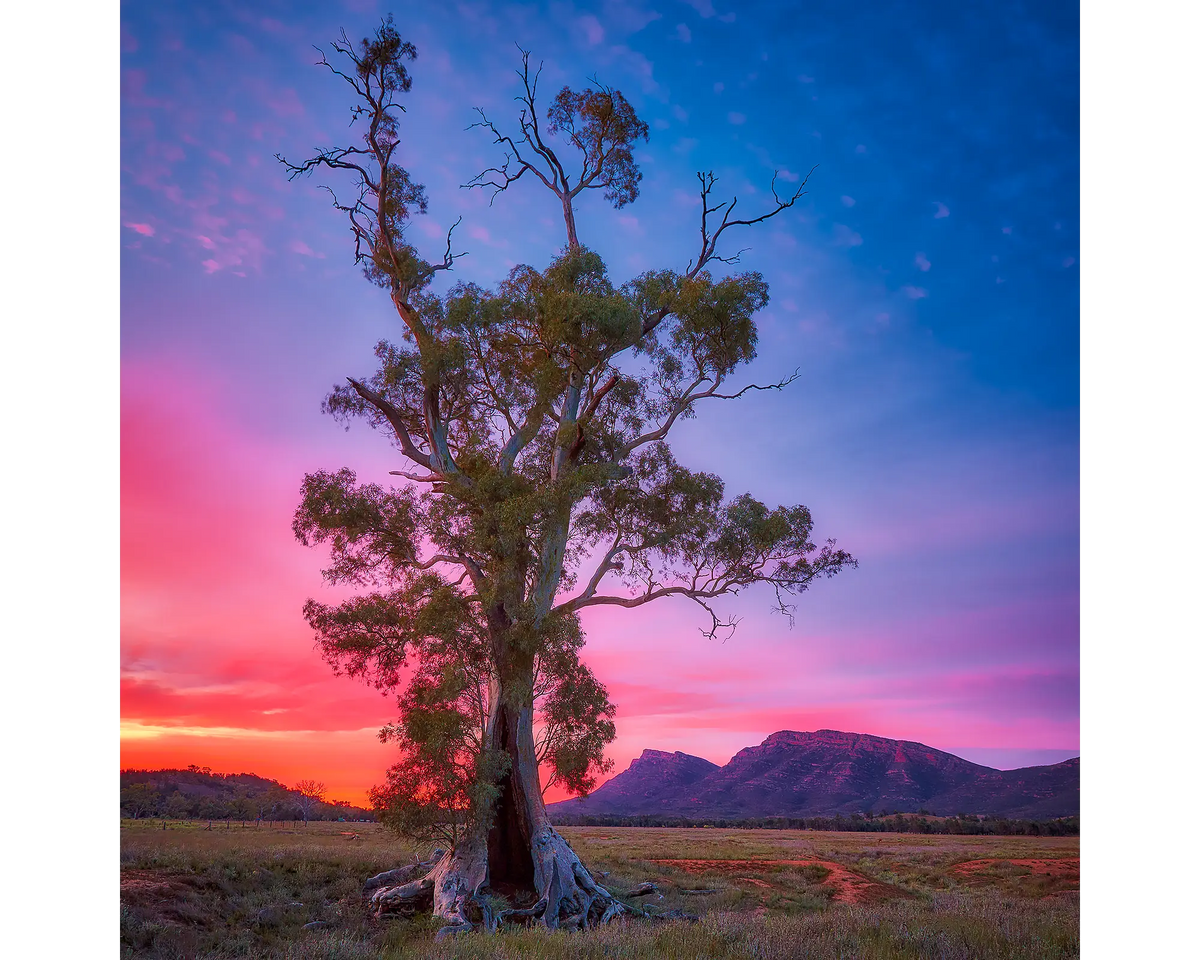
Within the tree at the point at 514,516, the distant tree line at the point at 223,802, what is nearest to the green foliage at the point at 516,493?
the tree at the point at 514,516

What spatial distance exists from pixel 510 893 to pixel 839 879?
1470 cm

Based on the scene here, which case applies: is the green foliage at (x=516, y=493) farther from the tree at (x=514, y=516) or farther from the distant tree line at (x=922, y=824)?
the distant tree line at (x=922, y=824)

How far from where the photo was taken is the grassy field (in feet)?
39.2

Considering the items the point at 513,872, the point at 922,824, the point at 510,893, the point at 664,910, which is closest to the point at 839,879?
the point at 664,910

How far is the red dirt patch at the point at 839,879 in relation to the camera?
79.2 feet

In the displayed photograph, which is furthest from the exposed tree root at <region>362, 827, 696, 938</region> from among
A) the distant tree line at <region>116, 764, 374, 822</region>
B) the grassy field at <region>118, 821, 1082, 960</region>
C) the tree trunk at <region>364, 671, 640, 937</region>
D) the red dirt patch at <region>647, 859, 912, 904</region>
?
the distant tree line at <region>116, 764, 374, 822</region>

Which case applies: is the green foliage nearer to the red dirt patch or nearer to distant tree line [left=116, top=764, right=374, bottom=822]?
the red dirt patch

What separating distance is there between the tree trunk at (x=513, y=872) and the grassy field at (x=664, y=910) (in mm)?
1039

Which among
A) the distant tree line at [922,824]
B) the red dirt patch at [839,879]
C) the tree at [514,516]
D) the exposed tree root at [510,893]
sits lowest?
the distant tree line at [922,824]

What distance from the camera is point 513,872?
19.2 m

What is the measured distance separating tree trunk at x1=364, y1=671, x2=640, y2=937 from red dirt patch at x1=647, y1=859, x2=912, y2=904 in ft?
30.1
